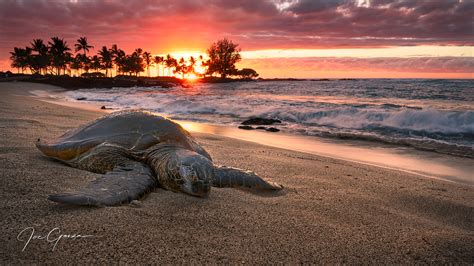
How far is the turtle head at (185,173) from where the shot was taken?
3115 millimetres

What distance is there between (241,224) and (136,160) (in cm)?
178

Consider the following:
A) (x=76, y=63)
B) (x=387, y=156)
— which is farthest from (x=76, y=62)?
(x=387, y=156)

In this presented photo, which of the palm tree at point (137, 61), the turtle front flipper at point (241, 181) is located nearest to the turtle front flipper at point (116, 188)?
the turtle front flipper at point (241, 181)

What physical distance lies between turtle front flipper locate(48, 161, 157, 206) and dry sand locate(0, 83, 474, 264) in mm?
83

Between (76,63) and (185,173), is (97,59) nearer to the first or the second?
(76,63)

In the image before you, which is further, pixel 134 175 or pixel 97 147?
pixel 97 147

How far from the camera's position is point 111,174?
324 cm

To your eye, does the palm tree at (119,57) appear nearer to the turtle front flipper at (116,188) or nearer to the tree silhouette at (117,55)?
the tree silhouette at (117,55)

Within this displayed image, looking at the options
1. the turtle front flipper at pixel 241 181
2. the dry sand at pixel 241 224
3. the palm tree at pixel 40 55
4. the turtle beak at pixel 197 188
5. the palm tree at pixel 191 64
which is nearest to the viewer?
the dry sand at pixel 241 224

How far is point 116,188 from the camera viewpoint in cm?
283

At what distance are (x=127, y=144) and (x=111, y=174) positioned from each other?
649 mm

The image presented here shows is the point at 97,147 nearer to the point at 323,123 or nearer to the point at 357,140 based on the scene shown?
the point at 357,140

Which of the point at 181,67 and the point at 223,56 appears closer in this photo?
the point at 223,56

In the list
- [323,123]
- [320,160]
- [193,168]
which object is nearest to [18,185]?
[193,168]
